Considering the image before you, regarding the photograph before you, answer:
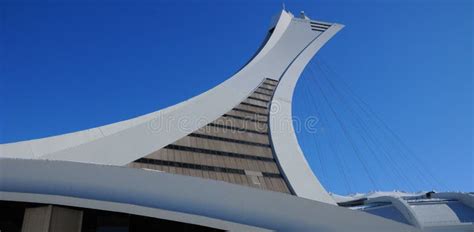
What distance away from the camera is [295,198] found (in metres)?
12.1

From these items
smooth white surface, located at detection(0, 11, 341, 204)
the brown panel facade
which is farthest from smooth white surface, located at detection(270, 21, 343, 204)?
the brown panel facade

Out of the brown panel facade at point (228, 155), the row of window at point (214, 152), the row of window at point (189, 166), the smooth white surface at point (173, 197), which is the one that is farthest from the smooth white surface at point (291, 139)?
the smooth white surface at point (173, 197)

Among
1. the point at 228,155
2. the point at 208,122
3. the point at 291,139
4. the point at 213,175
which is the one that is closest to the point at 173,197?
the point at 213,175

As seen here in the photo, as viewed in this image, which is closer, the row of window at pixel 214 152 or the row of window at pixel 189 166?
the row of window at pixel 189 166

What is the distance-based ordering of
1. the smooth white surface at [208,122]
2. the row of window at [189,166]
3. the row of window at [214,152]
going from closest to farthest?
the smooth white surface at [208,122] → the row of window at [189,166] → the row of window at [214,152]

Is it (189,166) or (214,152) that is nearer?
(189,166)

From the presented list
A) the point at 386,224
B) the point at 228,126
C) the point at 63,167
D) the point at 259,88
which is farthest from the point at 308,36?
the point at 63,167

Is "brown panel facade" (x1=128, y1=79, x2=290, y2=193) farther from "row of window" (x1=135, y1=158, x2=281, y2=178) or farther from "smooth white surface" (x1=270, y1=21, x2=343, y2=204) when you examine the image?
"smooth white surface" (x1=270, y1=21, x2=343, y2=204)

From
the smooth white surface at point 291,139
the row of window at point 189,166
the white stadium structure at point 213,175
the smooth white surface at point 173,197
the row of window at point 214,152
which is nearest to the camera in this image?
the smooth white surface at point 173,197

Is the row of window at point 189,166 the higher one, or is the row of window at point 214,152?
the row of window at point 214,152

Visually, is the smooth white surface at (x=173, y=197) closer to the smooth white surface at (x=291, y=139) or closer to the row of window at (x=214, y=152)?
the smooth white surface at (x=291, y=139)

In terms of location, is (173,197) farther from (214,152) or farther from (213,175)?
(214,152)

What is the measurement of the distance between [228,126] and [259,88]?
6691 millimetres

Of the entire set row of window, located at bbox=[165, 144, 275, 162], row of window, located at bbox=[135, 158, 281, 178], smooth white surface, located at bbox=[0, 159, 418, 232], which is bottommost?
smooth white surface, located at bbox=[0, 159, 418, 232]
